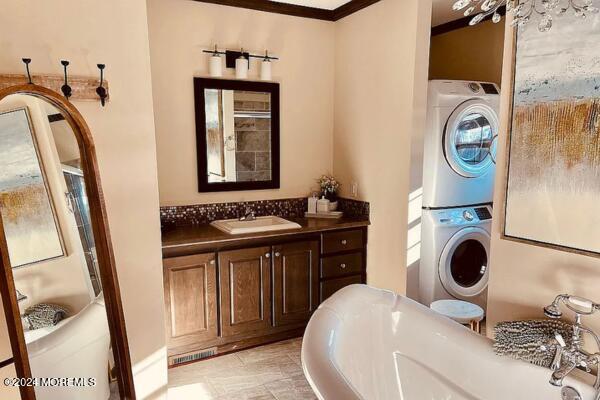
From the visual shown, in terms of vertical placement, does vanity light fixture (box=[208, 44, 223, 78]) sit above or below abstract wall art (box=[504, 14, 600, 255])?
above

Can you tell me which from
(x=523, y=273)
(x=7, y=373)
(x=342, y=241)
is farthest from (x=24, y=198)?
(x=342, y=241)

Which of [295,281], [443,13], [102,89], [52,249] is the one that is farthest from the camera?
[443,13]

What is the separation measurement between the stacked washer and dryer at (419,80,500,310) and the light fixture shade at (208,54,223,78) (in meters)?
1.68

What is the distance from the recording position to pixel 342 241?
3395 mm

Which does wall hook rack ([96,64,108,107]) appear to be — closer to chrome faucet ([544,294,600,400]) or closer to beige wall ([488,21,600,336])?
beige wall ([488,21,600,336])

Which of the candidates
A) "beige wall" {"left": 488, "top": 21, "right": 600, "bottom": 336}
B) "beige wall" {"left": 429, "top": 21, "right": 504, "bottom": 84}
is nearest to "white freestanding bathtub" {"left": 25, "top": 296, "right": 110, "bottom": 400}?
"beige wall" {"left": 488, "top": 21, "right": 600, "bottom": 336}

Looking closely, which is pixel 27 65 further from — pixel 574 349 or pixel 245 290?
pixel 574 349

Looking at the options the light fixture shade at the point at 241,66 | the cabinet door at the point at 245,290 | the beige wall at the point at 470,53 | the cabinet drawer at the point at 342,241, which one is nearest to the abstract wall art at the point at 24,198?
the cabinet door at the point at 245,290

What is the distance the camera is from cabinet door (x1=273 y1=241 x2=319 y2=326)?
3.17m

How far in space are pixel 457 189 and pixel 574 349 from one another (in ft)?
6.70

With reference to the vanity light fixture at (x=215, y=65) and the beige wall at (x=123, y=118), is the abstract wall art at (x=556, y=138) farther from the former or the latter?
the vanity light fixture at (x=215, y=65)

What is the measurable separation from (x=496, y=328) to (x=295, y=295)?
172cm

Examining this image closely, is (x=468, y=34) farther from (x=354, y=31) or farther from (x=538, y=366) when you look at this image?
(x=538, y=366)

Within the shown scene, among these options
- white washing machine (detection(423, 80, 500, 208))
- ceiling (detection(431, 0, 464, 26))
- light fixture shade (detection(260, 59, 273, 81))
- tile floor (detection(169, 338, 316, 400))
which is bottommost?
tile floor (detection(169, 338, 316, 400))
